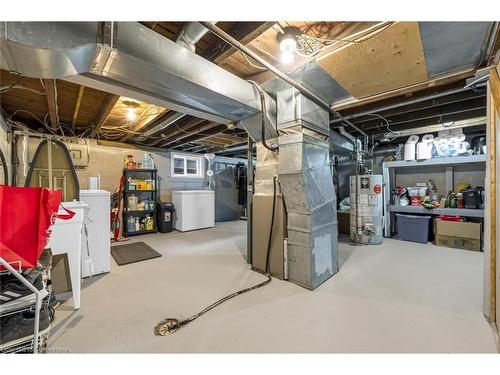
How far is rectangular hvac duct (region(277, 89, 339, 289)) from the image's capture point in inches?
92.3

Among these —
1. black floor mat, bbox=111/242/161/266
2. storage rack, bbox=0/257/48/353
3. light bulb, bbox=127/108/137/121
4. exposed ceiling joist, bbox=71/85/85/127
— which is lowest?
black floor mat, bbox=111/242/161/266

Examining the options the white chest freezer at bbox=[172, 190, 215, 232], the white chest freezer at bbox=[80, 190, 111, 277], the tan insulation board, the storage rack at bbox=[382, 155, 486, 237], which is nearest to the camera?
A: the tan insulation board

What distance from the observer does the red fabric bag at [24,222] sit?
3.75ft

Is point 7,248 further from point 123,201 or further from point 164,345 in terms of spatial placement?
point 123,201

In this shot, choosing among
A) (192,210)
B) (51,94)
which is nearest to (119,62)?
(51,94)

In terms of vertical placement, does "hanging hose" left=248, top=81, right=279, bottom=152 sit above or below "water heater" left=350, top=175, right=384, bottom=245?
above

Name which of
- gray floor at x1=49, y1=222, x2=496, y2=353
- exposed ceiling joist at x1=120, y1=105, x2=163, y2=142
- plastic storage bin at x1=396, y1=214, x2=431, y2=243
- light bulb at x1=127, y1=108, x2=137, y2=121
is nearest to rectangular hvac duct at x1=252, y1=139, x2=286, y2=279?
gray floor at x1=49, y1=222, x2=496, y2=353

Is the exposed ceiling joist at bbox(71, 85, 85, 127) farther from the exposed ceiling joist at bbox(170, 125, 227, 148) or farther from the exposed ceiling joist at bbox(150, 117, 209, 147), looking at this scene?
the exposed ceiling joist at bbox(170, 125, 227, 148)

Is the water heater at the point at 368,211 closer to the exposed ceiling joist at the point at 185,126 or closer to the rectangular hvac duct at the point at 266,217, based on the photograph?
the rectangular hvac duct at the point at 266,217

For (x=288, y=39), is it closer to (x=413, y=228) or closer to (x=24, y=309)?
(x=24, y=309)

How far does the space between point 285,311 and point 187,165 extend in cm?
560

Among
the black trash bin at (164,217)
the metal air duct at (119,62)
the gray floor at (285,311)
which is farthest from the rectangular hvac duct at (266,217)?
the black trash bin at (164,217)

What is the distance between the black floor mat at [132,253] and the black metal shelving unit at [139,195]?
99cm

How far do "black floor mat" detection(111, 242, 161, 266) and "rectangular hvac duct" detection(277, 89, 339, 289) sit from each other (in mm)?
2380
